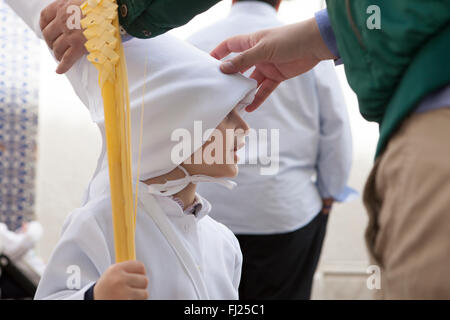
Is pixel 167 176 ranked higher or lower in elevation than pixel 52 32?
lower

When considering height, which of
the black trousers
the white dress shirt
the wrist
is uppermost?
the wrist

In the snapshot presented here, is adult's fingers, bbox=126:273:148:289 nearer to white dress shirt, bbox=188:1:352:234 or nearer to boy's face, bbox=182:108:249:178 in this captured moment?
Answer: boy's face, bbox=182:108:249:178

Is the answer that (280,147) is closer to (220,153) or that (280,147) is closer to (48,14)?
(220,153)

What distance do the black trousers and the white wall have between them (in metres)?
0.31

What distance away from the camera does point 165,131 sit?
0.78 meters

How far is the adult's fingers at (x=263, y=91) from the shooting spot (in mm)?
878

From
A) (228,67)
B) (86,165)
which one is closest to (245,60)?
(228,67)

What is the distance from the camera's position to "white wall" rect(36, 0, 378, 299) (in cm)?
117

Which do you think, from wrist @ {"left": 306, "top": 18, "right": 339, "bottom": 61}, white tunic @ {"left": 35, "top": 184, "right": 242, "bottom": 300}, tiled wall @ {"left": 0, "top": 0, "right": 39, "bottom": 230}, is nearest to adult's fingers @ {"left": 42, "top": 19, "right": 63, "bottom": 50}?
white tunic @ {"left": 35, "top": 184, "right": 242, "bottom": 300}

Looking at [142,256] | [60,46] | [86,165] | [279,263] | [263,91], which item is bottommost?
[279,263]

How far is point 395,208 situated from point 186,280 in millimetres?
385

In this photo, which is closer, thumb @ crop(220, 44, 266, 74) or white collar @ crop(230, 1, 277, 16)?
thumb @ crop(220, 44, 266, 74)

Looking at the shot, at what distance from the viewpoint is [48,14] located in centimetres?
74

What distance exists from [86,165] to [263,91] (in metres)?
0.89
